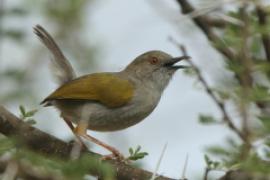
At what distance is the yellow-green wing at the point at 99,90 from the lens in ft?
20.2

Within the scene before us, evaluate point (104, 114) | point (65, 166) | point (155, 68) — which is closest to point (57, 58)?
point (104, 114)

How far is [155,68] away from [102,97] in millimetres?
1210

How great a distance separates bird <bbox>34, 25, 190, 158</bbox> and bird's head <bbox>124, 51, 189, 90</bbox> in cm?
1

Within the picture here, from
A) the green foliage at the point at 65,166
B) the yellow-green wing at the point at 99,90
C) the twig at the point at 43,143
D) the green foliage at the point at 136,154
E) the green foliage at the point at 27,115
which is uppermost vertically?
the yellow-green wing at the point at 99,90

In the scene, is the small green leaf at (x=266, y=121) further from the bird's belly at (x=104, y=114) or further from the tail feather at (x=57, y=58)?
the tail feather at (x=57, y=58)

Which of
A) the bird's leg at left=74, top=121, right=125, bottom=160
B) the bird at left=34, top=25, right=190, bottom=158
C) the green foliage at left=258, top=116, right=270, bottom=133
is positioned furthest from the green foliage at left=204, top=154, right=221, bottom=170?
the bird's leg at left=74, top=121, right=125, bottom=160

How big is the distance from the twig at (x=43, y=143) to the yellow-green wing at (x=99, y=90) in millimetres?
1929

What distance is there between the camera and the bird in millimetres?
6074

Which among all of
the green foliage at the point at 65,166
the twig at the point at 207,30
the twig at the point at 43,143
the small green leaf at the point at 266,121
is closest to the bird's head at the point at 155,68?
the twig at the point at 207,30

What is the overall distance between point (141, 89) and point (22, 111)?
3.13 metres

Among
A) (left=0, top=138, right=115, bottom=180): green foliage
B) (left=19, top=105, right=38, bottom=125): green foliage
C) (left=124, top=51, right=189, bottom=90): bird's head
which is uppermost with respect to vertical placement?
(left=124, top=51, right=189, bottom=90): bird's head

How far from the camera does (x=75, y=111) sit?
6.17m

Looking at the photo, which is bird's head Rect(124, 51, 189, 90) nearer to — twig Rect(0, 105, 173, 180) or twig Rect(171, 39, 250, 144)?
twig Rect(171, 39, 250, 144)

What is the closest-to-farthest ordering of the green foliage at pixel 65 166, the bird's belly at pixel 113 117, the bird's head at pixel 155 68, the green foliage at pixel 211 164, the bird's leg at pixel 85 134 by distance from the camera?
the green foliage at pixel 65 166, the green foliage at pixel 211 164, the bird's leg at pixel 85 134, the bird's belly at pixel 113 117, the bird's head at pixel 155 68
